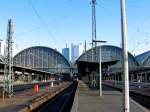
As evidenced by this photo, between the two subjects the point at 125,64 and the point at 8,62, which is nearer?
the point at 125,64

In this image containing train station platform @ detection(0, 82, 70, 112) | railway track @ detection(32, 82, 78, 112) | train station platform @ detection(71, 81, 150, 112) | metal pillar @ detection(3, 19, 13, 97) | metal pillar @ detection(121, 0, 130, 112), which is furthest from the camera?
metal pillar @ detection(3, 19, 13, 97)

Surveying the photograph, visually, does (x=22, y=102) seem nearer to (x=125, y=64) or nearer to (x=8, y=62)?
(x=8, y=62)

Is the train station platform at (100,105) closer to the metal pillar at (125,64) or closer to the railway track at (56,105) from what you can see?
the railway track at (56,105)

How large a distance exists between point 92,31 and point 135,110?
2560 inches

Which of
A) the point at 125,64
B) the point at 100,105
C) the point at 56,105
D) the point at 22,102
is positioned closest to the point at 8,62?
the point at 56,105

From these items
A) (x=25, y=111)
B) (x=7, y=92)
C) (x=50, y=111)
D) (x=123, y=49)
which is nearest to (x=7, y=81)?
(x=7, y=92)

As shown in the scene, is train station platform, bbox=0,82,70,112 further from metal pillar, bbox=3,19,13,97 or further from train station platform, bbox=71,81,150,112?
train station platform, bbox=71,81,150,112

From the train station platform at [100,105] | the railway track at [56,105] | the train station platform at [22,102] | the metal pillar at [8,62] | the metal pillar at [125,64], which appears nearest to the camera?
the metal pillar at [125,64]

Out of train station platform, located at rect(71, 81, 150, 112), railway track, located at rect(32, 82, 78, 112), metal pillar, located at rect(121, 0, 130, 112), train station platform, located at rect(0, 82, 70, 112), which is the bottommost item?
railway track, located at rect(32, 82, 78, 112)

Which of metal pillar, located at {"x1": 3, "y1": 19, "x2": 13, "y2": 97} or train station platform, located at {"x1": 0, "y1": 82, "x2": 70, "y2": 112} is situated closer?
train station platform, located at {"x1": 0, "y1": 82, "x2": 70, "y2": 112}

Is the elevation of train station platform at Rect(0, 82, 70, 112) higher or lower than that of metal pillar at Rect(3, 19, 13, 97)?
lower

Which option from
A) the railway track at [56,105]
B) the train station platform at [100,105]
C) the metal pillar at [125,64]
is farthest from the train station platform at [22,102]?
the metal pillar at [125,64]

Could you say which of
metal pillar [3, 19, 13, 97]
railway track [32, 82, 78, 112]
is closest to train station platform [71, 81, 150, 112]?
railway track [32, 82, 78, 112]

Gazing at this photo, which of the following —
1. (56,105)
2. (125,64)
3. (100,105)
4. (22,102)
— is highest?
(125,64)
